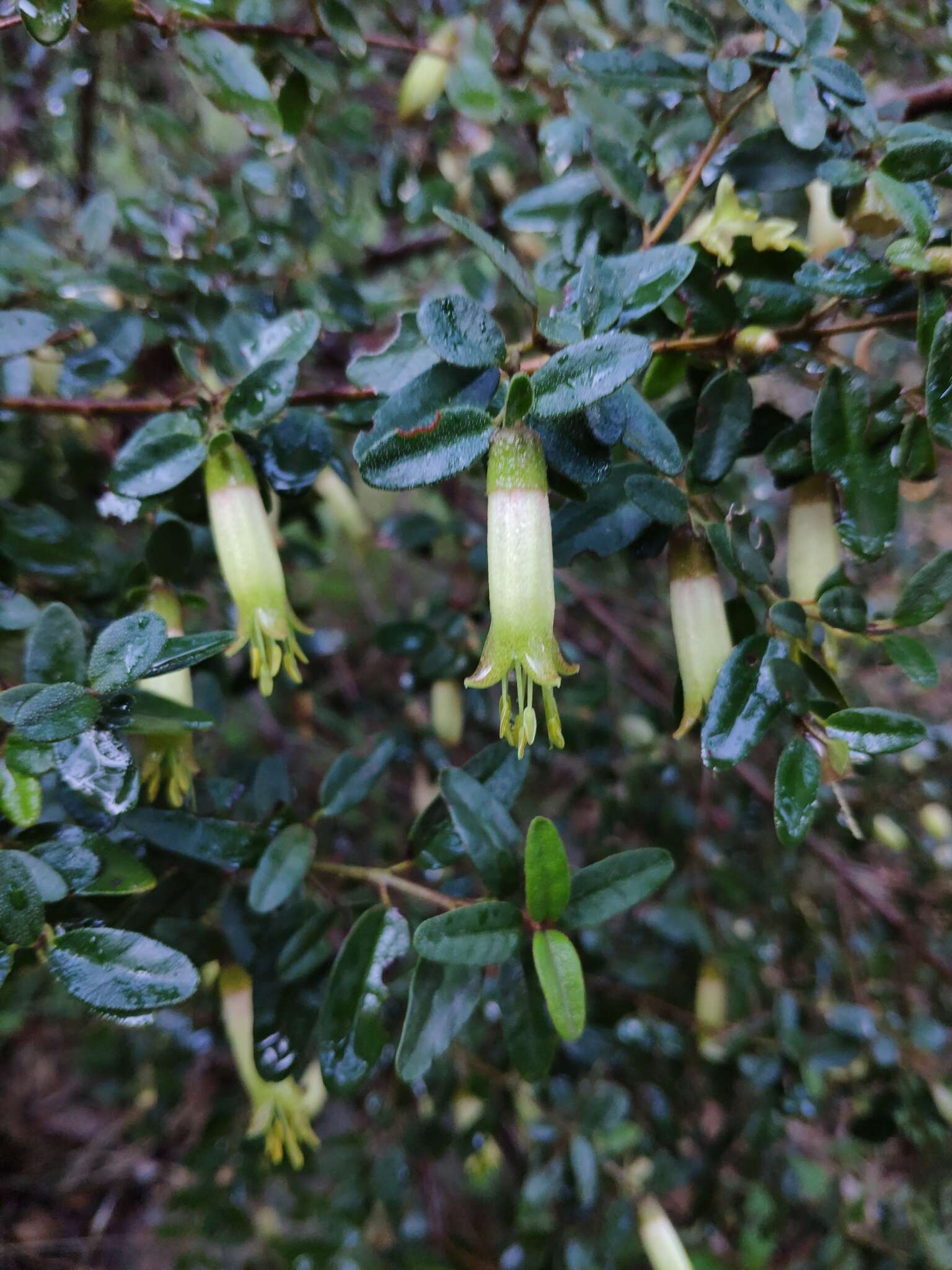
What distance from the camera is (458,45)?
3.22ft

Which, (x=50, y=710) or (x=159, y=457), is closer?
(x=50, y=710)

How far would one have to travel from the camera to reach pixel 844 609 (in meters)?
0.57

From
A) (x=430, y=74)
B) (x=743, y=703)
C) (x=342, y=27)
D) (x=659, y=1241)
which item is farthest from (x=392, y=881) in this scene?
(x=430, y=74)

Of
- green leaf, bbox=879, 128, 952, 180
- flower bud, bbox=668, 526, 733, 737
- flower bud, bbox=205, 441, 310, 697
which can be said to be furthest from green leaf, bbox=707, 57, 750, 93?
flower bud, bbox=205, 441, 310, 697

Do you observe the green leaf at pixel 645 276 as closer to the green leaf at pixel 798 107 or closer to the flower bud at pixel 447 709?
the green leaf at pixel 798 107

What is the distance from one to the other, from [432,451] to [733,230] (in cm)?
36

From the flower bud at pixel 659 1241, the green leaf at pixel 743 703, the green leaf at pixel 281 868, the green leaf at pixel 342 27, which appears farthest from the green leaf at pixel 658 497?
the flower bud at pixel 659 1241

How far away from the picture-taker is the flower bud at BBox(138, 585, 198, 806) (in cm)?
67

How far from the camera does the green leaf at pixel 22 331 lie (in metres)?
0.66

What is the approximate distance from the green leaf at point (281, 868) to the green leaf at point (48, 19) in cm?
63

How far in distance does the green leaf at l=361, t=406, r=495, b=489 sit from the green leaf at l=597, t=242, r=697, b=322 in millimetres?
128

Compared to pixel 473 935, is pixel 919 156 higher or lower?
higher

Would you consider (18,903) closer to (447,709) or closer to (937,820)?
(447,709)

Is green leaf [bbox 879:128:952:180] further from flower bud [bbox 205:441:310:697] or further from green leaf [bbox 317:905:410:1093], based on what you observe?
green leaf [bbox 317:905:410:1093]
